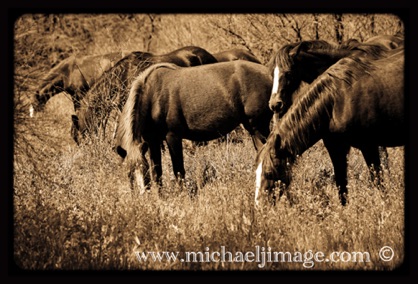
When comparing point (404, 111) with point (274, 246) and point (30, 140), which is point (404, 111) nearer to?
point (274, 246)

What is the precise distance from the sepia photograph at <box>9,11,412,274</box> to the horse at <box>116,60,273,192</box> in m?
0.01

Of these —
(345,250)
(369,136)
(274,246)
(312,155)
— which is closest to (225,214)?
(274,246)

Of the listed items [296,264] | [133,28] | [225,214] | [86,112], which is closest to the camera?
[296,264]

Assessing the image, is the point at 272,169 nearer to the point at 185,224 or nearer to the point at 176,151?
the point at 185,224

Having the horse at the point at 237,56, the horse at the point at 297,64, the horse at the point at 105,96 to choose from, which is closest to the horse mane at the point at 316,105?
the horse at the point at 297,64

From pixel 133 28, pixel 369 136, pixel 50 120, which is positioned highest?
pixel 50 120

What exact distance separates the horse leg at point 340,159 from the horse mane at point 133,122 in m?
2.07

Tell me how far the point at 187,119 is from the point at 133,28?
956cm

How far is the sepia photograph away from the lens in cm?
512

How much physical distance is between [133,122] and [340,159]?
2.46 m

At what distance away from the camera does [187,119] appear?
771 cm

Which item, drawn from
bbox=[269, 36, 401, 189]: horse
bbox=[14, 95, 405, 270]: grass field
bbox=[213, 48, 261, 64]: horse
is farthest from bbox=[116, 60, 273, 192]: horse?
bbox=[213, 48, 261, 64]: horse

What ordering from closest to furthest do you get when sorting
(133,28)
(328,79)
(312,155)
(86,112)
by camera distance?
(328,79), (312,155), (86,112), (133,28)

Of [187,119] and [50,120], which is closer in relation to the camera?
[50,120]
